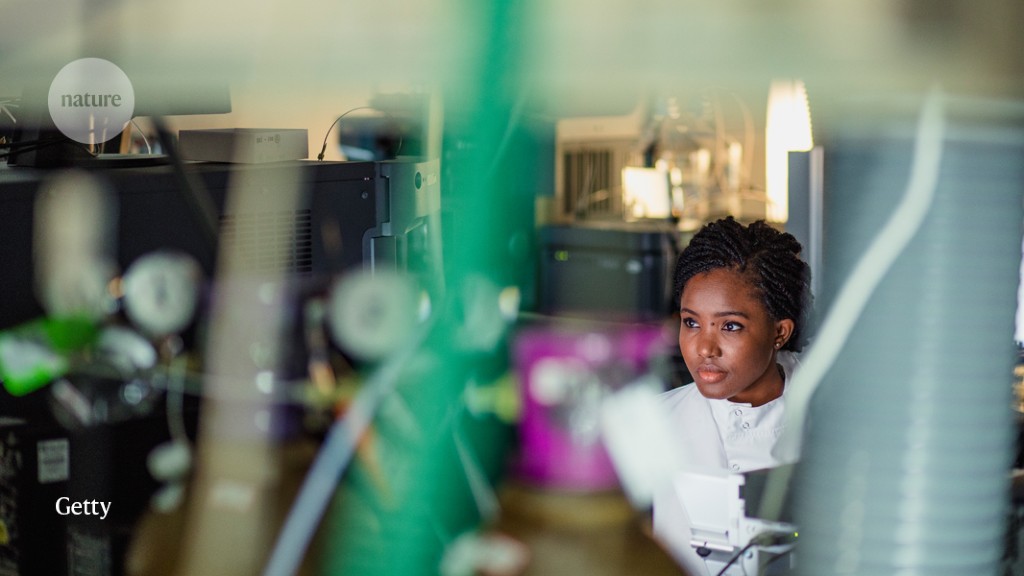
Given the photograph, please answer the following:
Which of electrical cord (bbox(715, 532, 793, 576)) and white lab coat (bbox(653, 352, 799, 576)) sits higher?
electrical cord (bbox(715, 532, 793, 576))

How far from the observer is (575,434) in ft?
2.53

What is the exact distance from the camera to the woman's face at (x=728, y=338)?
1121 mm

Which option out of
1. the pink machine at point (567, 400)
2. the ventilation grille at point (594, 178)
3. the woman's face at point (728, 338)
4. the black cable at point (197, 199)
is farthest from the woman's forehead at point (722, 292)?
the ventilation grille at point (594, 178)

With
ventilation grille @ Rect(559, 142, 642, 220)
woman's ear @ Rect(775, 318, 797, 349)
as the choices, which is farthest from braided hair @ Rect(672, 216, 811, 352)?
ventilation grille @ Rect(559, 142, 642, 220)

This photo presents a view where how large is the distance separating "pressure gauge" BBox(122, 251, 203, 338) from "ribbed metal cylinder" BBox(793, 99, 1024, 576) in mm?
502

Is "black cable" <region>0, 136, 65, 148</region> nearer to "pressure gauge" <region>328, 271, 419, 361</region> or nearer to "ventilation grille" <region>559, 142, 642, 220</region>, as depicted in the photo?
"pressure gauge" <region>328, 271, 419, 361</region>

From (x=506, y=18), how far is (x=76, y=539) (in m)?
0.52

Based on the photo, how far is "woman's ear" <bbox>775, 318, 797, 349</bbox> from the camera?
→ 3.82ft

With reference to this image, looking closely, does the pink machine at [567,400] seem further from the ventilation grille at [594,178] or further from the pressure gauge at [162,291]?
the ventilation grille at [594,178]

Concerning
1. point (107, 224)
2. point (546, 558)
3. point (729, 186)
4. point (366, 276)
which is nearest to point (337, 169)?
point (366, 276)

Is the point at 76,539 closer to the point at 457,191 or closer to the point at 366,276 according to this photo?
the point at 366,276

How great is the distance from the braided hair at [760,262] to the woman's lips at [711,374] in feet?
0.31

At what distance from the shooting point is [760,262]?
46.9 inches

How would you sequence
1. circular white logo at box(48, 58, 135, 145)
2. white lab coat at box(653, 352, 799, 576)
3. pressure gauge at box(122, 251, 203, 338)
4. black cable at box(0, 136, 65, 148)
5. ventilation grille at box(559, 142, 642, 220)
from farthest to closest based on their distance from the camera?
ventilation grille at box(559, 142, 642, 220)
white lab coat at box(653, 352, 799, 576)
black cable at box(0, 136, 65, 148)
pressure gauge at box(122, 251, 203, 338)
circular white logo at box(48, 58, 135, 145)
